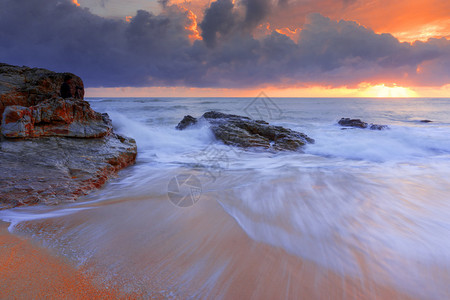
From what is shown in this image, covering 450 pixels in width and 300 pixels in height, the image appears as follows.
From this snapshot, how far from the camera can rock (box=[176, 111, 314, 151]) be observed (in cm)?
737

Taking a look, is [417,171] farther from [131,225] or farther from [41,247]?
[41,247]

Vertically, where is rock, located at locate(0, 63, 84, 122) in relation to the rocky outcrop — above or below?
above

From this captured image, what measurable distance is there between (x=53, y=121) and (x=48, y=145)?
73cm

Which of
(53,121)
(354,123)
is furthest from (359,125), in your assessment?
(53,121)

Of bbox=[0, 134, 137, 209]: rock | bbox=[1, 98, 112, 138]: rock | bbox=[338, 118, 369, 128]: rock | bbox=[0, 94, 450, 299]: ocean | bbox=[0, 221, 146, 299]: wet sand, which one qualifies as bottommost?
bbox=[0, 94, 450, 299]: ocean

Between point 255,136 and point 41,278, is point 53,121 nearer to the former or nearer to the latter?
point 41,278

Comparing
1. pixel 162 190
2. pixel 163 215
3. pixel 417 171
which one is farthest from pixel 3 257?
pixel 417 171

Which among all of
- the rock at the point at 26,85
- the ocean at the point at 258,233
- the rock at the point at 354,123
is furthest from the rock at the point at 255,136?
the rock at the point at 354,123

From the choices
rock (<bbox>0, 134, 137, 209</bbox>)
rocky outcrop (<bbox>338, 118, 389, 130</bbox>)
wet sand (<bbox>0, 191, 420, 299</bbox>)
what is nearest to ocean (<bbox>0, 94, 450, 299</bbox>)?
wet sand (<bbox>0, 191, 420, 299</bbox>)

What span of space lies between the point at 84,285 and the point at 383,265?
8.17 ft

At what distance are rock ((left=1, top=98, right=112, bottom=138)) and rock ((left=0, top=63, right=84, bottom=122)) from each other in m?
0.46

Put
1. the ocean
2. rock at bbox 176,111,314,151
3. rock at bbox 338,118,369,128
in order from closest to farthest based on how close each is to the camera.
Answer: the ocean
rock at bbox 176,111,314,151
rock at bbox 338,118,369,128

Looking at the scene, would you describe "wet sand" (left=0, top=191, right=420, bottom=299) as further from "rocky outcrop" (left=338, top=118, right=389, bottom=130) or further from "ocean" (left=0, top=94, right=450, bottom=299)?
"rocky outcrop" (left=338, top=118, right=389, bottom=130)

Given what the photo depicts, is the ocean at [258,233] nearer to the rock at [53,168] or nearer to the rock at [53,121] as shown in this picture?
the rock at [53,168]
